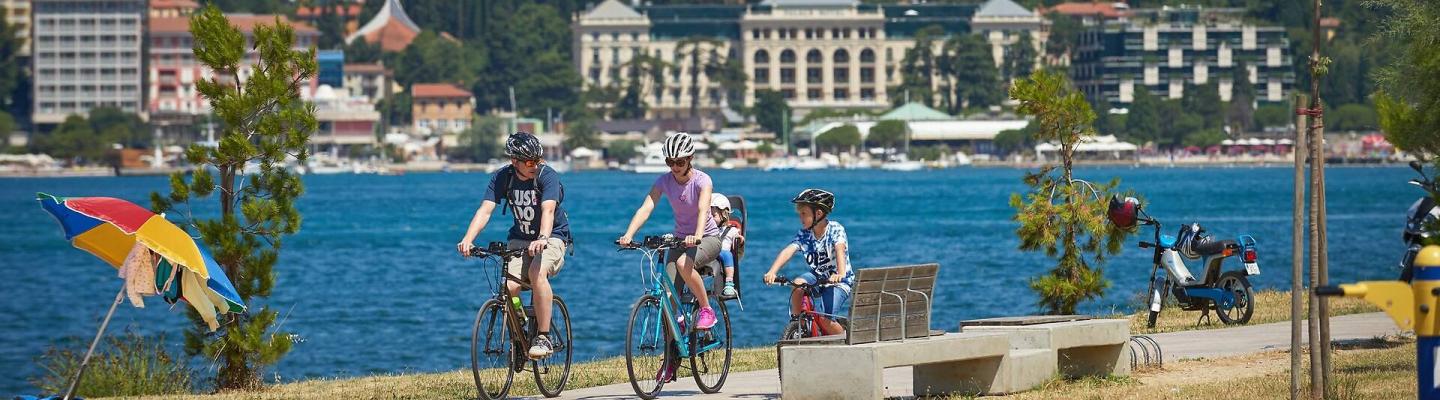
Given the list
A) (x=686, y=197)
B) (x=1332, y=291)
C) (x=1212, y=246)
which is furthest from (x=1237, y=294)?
(x=1332, y=291)

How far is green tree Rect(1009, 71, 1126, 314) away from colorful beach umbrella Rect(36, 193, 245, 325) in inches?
390

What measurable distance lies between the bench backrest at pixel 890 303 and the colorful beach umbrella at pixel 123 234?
3812 mm

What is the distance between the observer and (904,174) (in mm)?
192875

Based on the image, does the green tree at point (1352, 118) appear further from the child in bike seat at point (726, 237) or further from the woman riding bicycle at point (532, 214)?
the woman riding bicycle at point (532, 214)

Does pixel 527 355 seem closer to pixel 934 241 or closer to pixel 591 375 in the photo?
pixel 591 375

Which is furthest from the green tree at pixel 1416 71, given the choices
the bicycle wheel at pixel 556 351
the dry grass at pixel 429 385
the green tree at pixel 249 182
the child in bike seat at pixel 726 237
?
the green tree at pixel 249 182

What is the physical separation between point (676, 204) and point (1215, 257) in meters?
7.52

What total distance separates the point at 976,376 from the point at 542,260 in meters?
2.71

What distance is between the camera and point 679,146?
1412 centimetres

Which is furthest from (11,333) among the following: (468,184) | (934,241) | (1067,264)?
(468,184)

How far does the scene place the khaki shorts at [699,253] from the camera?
14164 millimetres

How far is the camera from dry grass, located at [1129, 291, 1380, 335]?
67.2 ft

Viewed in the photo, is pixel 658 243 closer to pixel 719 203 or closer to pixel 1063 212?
pixel 719 203

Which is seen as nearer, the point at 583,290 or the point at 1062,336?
the point at 1062,336
